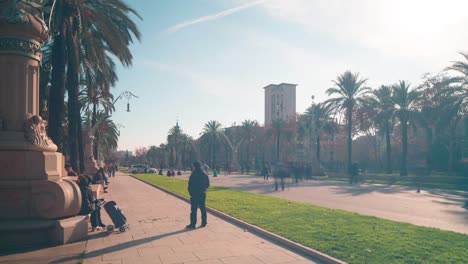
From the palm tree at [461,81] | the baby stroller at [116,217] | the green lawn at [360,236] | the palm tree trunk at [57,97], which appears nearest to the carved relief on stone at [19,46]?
the baby stroller at [116,217]

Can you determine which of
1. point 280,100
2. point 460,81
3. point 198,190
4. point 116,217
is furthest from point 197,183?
point 280,100

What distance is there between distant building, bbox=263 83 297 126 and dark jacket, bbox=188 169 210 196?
9976 centimetres

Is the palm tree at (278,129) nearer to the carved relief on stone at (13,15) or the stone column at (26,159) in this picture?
the stone column at (26,159)

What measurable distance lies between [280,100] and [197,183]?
10365 cm

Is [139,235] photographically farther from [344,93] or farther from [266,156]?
[266,156]

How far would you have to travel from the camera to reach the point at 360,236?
7.41 metres

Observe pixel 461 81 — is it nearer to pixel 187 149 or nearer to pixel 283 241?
pixel 283 241

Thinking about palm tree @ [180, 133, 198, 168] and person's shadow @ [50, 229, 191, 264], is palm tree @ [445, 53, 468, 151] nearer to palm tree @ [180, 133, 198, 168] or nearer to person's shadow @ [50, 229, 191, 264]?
person's shadow @ [50, 229, 191, 264]

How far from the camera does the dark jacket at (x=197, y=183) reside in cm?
925

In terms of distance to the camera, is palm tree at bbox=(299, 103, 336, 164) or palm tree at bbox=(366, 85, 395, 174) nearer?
palm tree at bbox=(366, 85, 395, 174)

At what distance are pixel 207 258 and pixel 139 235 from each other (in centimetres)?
257

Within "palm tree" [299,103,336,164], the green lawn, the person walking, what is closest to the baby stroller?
the person walking

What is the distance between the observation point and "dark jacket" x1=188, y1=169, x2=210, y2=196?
9250mm

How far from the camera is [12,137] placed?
7086 millimetres
